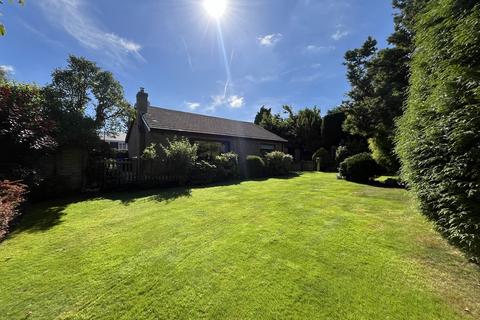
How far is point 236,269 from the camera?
3.49 m

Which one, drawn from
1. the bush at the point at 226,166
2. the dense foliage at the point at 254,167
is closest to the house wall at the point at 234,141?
the dense foliage at the point at 254,167

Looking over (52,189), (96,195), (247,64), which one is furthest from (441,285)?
(247,64)

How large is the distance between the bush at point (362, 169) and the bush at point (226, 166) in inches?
288

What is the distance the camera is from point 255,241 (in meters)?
4.53

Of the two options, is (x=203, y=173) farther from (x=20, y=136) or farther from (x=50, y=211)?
(x=20, y=136)

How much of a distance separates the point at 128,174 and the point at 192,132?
6530 mm

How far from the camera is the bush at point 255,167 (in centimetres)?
1700

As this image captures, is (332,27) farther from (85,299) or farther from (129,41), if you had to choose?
(85,299)

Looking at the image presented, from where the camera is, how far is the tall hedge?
2539 millimetres

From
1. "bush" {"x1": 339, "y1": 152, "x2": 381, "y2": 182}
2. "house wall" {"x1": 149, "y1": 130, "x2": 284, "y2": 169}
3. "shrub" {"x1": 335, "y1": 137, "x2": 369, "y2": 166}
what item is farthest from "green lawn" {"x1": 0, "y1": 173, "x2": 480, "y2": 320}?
"shrub" {"x1": 335, "y1": 137, "x2": 369, "y2": 166}

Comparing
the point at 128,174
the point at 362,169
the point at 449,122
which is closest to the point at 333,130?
the point at 362,169

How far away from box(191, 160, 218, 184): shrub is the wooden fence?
102 cm

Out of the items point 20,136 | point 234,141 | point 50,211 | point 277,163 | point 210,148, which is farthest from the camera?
point 234,141

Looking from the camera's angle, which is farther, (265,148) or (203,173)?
(265,148)
